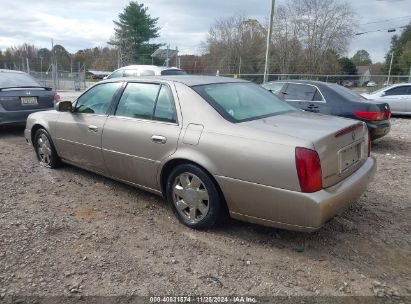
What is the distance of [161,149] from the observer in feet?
12.0

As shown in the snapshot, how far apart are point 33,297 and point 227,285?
55.1 inches

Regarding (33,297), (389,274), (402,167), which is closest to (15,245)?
(33,297)

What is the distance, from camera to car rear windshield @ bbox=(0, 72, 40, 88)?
7891 mm

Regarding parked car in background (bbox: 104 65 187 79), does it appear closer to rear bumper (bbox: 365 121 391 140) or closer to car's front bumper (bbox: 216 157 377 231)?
rear bumper (bbox: 365 121 391 140)

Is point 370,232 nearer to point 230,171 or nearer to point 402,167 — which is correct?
point 230,171

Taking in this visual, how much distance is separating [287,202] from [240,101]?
4.34 ft

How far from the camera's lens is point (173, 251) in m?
3.24

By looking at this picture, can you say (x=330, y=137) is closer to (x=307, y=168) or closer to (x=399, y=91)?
(x=307, y=168)

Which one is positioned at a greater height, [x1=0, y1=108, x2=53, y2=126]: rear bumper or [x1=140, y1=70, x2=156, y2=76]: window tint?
[x1=140, y1=70, x2=156, y2=76]: window tint

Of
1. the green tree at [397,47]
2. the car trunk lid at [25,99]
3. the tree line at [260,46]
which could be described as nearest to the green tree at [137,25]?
the tree line at [260,46]

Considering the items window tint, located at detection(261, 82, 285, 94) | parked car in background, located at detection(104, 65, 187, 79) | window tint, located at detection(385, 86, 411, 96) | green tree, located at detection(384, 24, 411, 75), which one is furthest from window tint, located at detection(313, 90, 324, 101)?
green tree, located at detection(384, 24, 411, 75)

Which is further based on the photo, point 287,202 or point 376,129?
point 376,129

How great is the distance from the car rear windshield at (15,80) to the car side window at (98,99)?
3.97 metres

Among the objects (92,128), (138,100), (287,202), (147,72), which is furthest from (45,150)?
(147,72)
